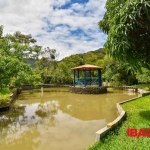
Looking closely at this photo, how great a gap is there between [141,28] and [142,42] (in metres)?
0.51

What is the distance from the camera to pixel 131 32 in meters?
5.19

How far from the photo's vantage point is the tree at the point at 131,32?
4.71 metres

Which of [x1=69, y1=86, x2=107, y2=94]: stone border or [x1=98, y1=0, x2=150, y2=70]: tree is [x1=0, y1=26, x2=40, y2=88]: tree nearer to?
[x1=98, y1=0, x2=150, y2=70]: tree

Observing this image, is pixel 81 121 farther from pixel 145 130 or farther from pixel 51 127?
pixel 145 130

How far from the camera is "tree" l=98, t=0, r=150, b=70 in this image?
471 cm

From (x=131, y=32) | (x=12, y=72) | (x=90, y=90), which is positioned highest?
(x=131, y=32)

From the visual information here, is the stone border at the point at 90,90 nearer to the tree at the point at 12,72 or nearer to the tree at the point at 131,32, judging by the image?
the tree at the point at 12,72

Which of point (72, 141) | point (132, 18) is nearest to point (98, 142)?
point (72, 141)
